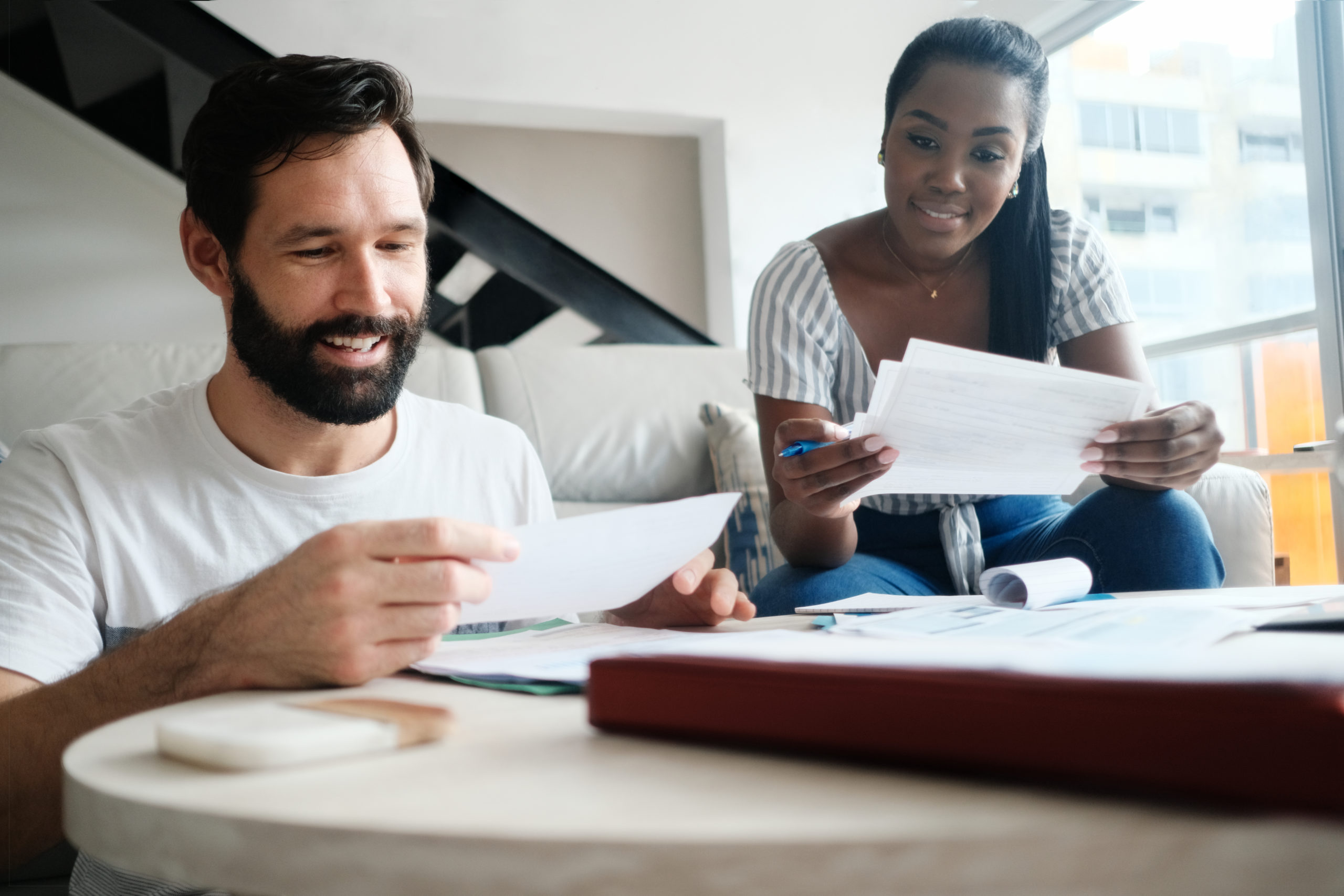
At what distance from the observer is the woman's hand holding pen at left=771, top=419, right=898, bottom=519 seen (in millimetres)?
955

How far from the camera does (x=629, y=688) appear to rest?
369 millimetres

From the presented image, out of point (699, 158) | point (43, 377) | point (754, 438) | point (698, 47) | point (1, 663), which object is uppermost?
point (698, 47)

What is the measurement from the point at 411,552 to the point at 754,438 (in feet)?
5.29

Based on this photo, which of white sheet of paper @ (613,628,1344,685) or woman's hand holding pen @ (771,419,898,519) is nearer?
white sheet of paper @ (613,628,1344,685)

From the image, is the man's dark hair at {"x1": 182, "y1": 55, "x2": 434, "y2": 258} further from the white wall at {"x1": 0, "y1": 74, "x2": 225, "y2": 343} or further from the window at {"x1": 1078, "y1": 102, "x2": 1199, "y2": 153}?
the window at {"x1": 1078, "y1": 102, "x2": 1199, "y2": 153}

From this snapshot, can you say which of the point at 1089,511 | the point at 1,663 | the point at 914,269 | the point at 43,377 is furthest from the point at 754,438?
the point at 1,663

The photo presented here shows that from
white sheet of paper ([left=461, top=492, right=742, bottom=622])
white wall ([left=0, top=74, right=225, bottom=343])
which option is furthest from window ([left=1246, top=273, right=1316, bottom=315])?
white wall ([left=0, top=74, right=225, bottom=343])

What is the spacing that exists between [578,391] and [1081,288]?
1084mm

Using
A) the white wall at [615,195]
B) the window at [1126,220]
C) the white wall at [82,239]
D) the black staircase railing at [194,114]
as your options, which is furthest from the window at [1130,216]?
the white wall at [82,239]

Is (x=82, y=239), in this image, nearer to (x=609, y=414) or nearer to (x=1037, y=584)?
(x=609, y=414)

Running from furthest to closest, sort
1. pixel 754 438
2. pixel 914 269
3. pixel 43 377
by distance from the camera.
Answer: pixel 754 438, pixel 43 377, pixel 914 269

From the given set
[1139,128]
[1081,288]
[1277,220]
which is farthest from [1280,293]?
[1081,288]

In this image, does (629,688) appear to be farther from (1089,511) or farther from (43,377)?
(43,377)

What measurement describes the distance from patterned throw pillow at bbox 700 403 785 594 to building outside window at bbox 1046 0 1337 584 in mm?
1313
